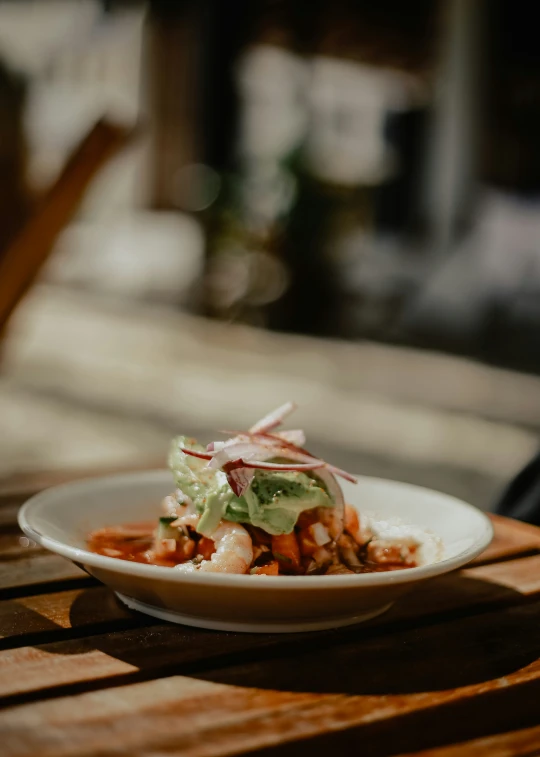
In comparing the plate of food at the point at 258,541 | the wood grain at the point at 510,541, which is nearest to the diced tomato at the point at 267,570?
the plate of food at the point at 258,541

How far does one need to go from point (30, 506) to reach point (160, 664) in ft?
0.85

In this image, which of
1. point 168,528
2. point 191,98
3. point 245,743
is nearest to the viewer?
point 245,743

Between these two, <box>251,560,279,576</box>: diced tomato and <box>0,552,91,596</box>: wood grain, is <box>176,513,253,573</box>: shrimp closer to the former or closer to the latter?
<box>251,560,279,576</box>: diced tomato

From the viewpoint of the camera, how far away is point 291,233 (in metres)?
7.24

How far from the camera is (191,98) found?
956 centimetres

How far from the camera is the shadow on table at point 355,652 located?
76cm

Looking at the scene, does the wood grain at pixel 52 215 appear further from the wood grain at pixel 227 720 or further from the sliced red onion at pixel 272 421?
the wood grain at pixel 227 720

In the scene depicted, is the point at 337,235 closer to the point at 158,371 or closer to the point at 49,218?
the point at 158,371

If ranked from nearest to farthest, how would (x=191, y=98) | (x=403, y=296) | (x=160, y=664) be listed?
(x=160, y=664), (x=403, y=296), (x=191, y=98)

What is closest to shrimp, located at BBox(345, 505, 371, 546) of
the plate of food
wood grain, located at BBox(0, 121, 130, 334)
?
the plate of food

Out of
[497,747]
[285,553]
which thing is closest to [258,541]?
[285,553]

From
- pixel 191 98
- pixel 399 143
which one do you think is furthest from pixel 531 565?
pixel 191 98

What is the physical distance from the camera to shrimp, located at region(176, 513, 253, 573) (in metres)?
0.83

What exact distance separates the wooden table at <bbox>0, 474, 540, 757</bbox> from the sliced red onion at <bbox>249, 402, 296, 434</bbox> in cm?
21
